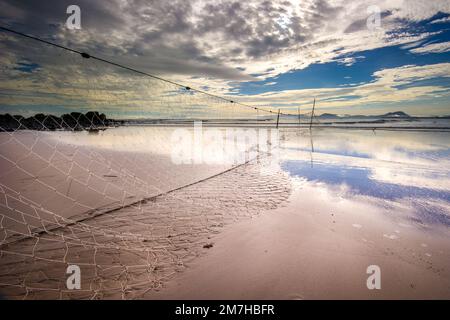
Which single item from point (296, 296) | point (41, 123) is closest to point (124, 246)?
point (296, 296)

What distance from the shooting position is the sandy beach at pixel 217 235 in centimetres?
302

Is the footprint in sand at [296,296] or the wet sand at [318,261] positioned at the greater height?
the wet sand at [318,261]

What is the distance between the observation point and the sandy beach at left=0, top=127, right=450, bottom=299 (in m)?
3.02

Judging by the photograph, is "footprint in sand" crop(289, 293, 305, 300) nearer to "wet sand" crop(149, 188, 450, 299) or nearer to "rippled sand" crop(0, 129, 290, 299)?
"wet sand" crop(149, 188, 450, 299)

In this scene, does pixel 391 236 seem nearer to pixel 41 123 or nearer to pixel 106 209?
pixel 106 209

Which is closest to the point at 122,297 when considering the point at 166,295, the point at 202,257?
the point at 166,295

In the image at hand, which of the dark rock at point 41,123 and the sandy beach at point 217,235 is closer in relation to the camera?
the sandy beach at point 217,235

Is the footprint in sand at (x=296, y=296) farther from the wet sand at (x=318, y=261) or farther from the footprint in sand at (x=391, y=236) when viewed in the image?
the footprint in sand at (x=391, y=236)

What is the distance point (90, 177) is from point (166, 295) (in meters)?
5.99

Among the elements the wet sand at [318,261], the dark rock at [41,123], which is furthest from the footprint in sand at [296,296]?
the dark rock at [41,123]

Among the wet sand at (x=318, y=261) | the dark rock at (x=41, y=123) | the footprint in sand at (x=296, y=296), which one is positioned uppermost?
the dark rock at (x=41, y=123)

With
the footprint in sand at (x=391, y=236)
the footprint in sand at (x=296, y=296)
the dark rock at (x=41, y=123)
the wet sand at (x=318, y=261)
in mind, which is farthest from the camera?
the dark rock at (x=41, y=123)

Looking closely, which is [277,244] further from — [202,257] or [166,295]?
[166,295]

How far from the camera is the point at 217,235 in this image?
4.45 meters
